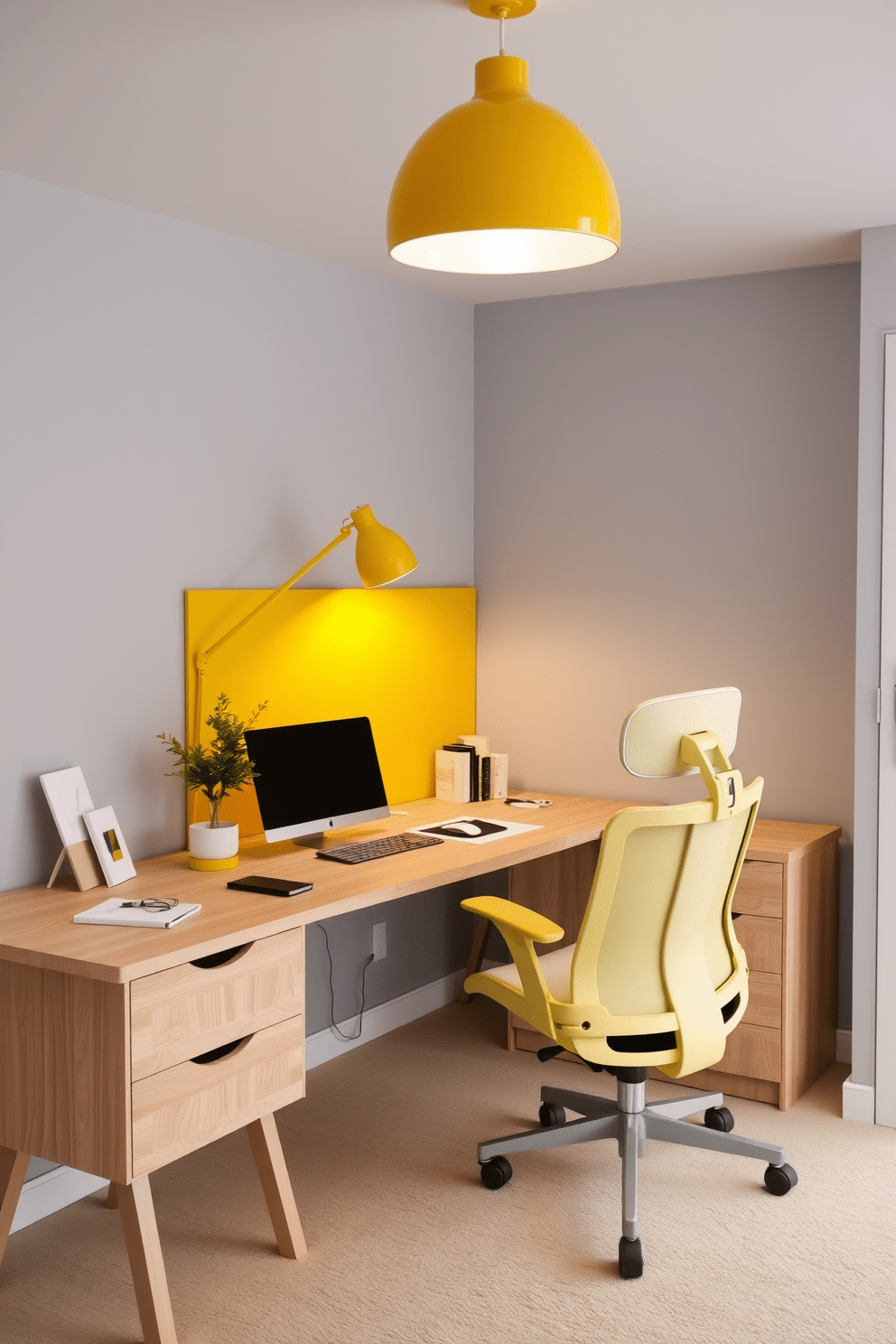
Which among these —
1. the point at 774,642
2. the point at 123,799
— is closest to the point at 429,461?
the point at 774,642

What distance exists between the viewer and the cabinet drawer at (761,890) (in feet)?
11.5

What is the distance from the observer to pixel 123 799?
321 centimetres

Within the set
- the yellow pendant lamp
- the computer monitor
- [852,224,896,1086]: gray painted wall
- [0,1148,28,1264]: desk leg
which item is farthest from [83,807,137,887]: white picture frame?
[852,224,896,1086]: gray painted wall

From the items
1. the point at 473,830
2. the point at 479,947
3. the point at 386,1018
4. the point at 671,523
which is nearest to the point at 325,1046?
the point at 386,1018

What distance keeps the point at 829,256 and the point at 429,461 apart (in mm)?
1452

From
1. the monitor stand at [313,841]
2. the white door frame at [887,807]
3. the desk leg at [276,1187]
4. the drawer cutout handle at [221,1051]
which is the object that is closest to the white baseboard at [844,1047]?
the white door frame at [887,807]

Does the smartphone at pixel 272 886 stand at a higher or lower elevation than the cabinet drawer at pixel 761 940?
higher

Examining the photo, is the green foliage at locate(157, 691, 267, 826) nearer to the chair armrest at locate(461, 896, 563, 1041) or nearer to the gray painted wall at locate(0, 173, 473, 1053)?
the gray painted wall at locate(0, 173, 473, 1053)

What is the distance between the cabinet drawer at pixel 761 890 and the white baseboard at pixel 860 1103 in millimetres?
516

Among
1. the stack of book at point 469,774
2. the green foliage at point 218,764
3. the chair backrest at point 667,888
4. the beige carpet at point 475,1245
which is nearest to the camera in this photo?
the beige carpet at point 475,1245

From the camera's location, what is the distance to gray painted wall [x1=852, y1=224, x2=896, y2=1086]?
133 inches

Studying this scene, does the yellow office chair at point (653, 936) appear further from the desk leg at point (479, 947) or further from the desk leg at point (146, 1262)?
the desk leg at point (479, 947)

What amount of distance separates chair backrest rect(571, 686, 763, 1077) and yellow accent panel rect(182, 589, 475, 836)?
1272 millimetres

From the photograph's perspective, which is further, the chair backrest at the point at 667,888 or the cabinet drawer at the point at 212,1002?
the chair backrest at the point at 667,888
